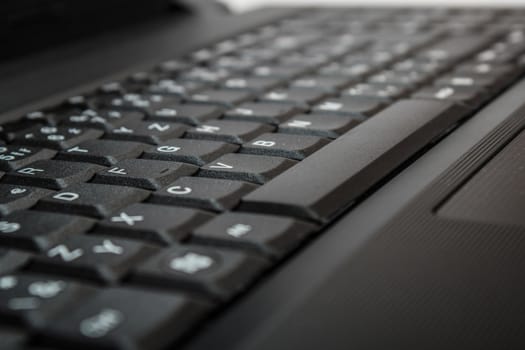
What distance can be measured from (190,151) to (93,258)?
13cm

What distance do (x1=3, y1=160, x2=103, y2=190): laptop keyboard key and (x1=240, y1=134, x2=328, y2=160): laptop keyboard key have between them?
0.26ft

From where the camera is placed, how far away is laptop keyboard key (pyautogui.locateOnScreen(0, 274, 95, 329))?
0.80ft

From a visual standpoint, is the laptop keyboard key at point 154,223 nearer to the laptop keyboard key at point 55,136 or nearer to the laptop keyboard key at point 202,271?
the laptop keyboard key at point 202,271

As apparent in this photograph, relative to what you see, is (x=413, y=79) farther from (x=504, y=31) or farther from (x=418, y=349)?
(x=418, y=349)

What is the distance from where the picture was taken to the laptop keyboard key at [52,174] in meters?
0.37

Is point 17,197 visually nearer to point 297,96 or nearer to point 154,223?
point 154,223

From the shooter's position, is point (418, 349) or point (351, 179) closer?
point (418, 349)

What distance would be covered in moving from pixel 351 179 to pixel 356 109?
0.12m

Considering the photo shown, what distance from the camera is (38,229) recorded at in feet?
1.00

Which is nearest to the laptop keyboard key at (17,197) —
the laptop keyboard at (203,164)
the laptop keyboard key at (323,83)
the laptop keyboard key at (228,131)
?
the laptop keyboard at (203,164)

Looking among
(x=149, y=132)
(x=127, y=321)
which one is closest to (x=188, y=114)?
(x=149, y=132)

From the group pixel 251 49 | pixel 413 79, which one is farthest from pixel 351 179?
pixel 251 49

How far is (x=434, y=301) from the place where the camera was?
262mm

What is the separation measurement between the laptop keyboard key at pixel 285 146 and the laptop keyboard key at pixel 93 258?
118 millimetres
